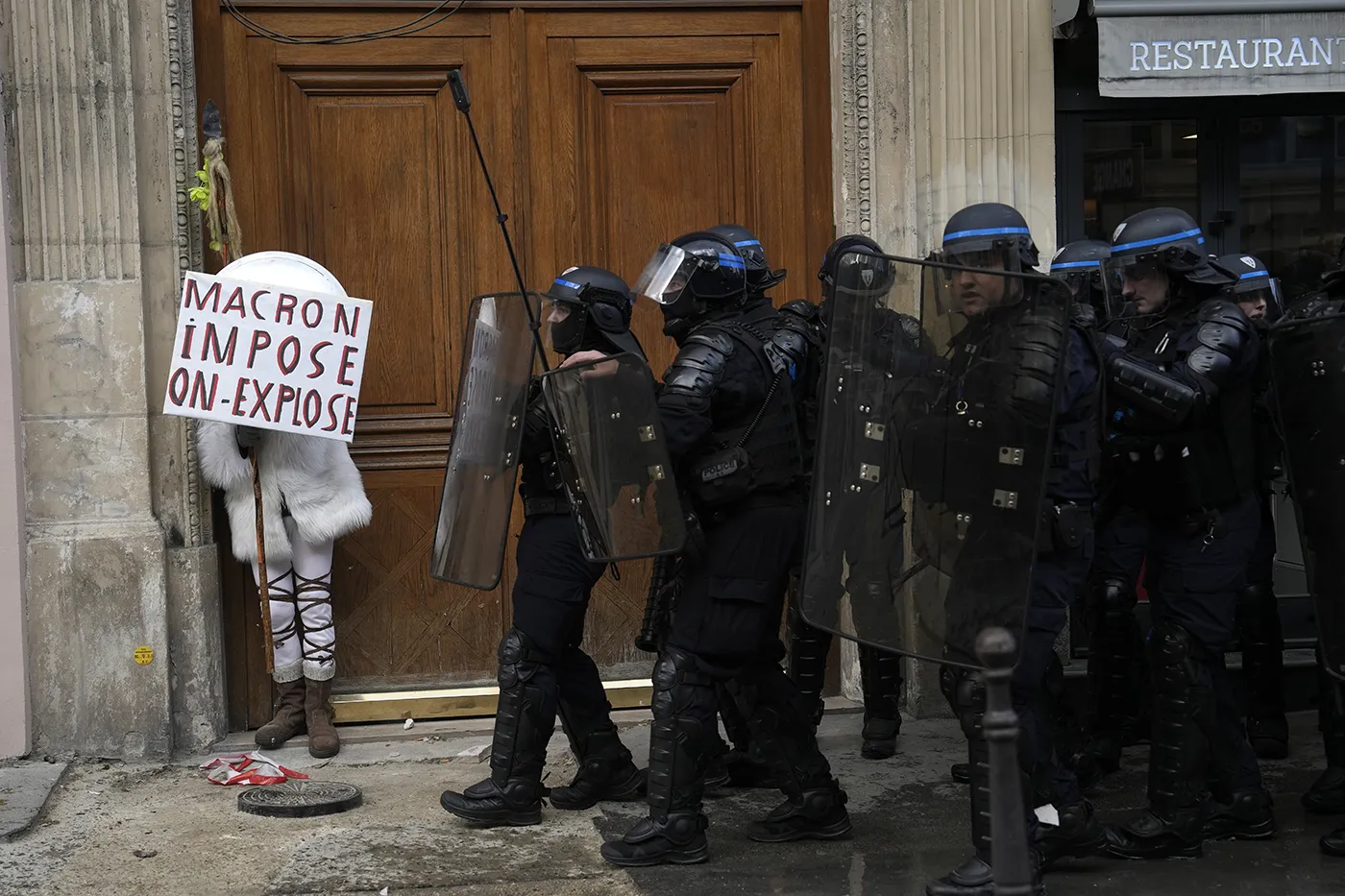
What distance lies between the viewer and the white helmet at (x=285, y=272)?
251 inches

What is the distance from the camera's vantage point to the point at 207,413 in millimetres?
6188

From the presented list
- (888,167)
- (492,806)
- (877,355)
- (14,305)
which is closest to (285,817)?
(492,806)

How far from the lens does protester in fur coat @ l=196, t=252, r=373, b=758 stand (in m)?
6.64

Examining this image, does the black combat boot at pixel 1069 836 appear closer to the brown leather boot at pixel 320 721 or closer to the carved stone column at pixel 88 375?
the brown leather boot at pixel 320 721

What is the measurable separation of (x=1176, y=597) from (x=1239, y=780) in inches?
28.9

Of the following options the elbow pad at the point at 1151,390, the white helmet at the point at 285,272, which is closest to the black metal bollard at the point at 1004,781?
the elbow pad at the point at 1151,390

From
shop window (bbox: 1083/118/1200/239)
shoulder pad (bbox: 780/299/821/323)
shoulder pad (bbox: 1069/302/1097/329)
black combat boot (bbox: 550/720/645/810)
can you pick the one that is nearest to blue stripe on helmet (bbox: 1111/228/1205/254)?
shoulder pad (bbox: 1069/302/1097/329)

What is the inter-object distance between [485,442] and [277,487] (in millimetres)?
1413

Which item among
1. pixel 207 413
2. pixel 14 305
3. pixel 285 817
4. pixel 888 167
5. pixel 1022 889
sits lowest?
pixel 285 817

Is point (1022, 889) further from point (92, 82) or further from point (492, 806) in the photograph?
point (92, 82)

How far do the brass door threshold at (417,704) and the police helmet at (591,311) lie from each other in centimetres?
217

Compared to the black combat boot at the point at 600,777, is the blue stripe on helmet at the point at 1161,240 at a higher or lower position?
higher

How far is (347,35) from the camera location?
704cm

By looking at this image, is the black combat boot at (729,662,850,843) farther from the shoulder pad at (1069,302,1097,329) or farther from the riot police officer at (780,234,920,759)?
the shoulder pad at (1069,302,1097,329)
